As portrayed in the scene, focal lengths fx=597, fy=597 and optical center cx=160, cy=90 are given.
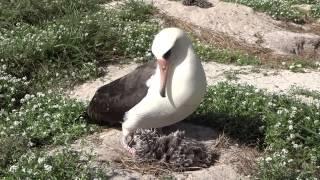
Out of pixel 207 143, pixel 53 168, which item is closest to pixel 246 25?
pixel 207 143

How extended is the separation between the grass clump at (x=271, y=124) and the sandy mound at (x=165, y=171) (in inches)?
7.4

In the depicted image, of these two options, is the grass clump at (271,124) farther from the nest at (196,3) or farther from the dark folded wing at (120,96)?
the nest at (196,3)

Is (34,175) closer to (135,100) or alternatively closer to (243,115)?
(135,100)

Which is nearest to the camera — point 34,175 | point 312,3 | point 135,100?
point 34,175

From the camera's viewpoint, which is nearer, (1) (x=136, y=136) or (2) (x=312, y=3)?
(1) (x=136, y=136)

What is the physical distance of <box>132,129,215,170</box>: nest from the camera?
5383mm

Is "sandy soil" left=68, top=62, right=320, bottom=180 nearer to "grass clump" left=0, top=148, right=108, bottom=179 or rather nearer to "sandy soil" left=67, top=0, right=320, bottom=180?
"sandy soil" left=67, top=0, right=320, bottom=180

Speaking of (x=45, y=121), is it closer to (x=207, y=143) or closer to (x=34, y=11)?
(x=207, y=143)

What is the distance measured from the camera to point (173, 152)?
5414 millimetres

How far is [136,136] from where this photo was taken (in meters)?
5.58

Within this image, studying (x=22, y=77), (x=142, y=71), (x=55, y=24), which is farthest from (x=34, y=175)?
(x=55, y=24)

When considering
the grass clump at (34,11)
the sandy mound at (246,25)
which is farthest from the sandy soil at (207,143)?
the sandy mound at (246,25)

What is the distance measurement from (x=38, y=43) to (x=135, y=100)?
9.64 ft

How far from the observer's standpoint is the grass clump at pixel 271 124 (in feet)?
17.6
